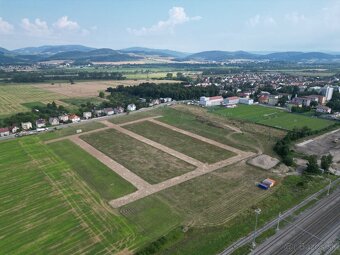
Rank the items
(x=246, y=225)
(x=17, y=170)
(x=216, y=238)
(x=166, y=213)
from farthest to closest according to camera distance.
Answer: (x=17, y=170)
(x=166, y=213)
(x=246, y=225)
(x=216, y=238)

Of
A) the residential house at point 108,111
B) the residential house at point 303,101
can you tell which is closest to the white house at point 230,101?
the residential house at point 303,101

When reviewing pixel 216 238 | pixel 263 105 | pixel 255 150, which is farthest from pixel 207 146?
pixel 263 105

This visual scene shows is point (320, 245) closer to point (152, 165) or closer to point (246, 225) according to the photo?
point (246, 225)

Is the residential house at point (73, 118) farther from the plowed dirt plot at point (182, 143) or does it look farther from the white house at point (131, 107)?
the white house at point (131, 107)

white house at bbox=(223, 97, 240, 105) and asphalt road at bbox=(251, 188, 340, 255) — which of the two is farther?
white house at bbox=(223, 97, 240, 105)

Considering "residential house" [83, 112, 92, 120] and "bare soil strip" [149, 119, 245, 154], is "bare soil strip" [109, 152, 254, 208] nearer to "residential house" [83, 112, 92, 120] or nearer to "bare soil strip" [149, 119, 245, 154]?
"bare soil strip" [149, 119, 245, 154]

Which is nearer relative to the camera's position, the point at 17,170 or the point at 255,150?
the point at 17,170

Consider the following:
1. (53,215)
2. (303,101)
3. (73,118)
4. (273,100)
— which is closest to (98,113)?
(73,118)

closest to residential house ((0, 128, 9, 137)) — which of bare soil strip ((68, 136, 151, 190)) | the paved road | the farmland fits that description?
the farmland
